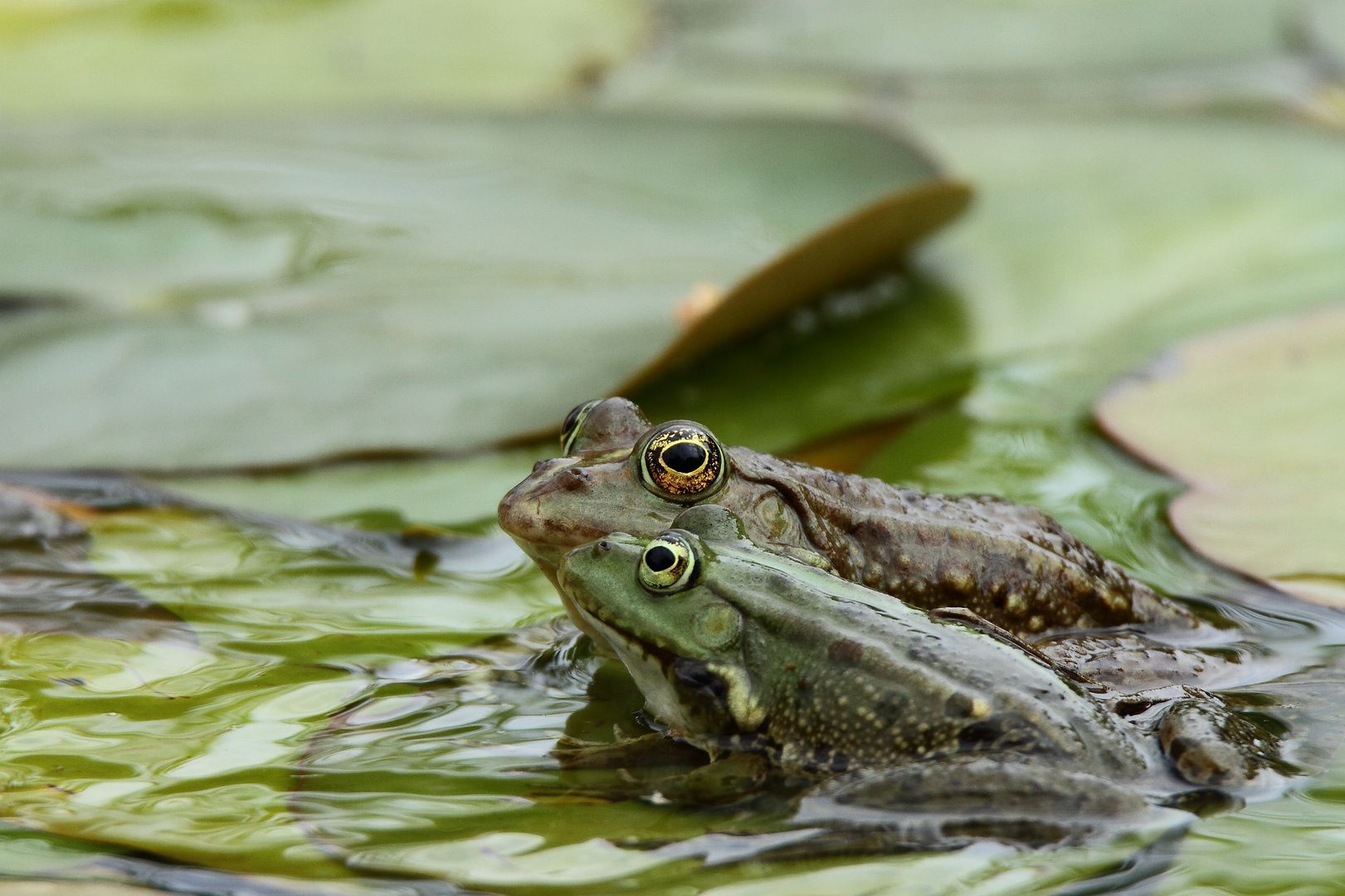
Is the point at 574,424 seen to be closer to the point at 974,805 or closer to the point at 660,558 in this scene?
the point at 660,558

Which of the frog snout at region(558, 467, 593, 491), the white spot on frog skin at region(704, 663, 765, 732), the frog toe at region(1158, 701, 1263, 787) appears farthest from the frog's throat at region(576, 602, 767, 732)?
the frog toe at region(1158, 701, 1263, 787)

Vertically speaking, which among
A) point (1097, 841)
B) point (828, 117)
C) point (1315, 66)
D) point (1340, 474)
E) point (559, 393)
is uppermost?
point (1315, 66)

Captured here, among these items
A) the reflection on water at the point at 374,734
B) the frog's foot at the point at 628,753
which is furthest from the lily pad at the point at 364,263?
the frog's foot at the point at 628,753

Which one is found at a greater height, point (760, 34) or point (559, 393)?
point (760, 34)

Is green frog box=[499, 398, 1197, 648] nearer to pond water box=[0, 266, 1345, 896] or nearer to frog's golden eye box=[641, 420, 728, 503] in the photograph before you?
frog's golden eye box=[641, 420, 728, 503]

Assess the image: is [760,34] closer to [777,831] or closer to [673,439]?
[673,439]

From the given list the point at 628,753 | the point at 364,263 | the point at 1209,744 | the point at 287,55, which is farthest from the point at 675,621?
the point at 287,55

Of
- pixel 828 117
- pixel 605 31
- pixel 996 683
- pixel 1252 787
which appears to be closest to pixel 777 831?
pixel 996 683
